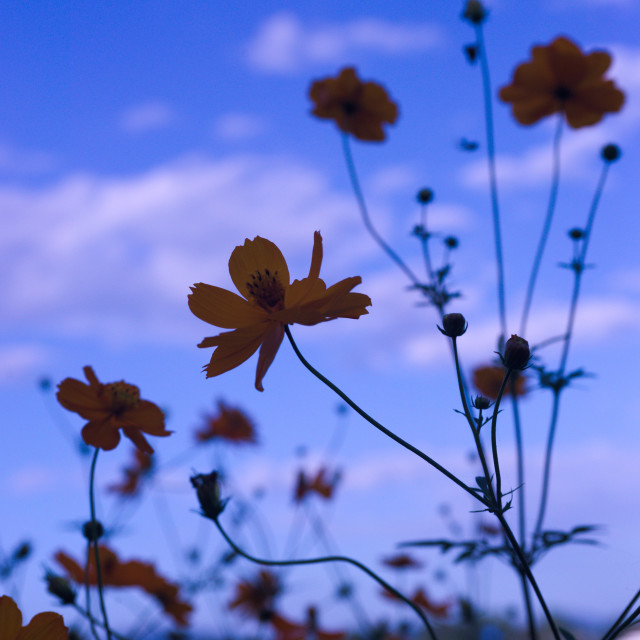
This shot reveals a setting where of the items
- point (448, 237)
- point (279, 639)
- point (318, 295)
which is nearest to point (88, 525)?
point (318, 295)

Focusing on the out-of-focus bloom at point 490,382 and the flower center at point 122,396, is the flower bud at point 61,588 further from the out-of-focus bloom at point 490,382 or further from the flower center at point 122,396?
the out-of-focus bloom at point 490,382

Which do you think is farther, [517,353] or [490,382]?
[490,382]

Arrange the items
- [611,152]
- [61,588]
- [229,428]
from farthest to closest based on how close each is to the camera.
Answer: [229,428] → [611,152] → [61,588]

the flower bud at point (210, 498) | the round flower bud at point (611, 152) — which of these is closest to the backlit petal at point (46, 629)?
the flower bud at point (210, 498)

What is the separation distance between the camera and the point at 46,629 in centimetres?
97

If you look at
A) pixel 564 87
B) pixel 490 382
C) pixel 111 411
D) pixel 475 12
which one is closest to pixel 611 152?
pixel 564 87

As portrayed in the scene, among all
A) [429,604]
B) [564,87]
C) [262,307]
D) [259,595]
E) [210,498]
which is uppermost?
[564,87]

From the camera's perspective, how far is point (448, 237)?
1.97 m

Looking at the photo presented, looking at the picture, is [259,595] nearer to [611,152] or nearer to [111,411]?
[111,411]

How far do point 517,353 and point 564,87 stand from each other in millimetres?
1778

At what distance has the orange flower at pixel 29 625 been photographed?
0.96 meters

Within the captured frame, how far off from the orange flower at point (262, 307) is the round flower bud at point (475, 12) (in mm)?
1298

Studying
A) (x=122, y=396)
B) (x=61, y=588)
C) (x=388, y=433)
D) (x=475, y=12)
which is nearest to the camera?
(x=388, y=433)

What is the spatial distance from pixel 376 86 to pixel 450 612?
2.68 metres
